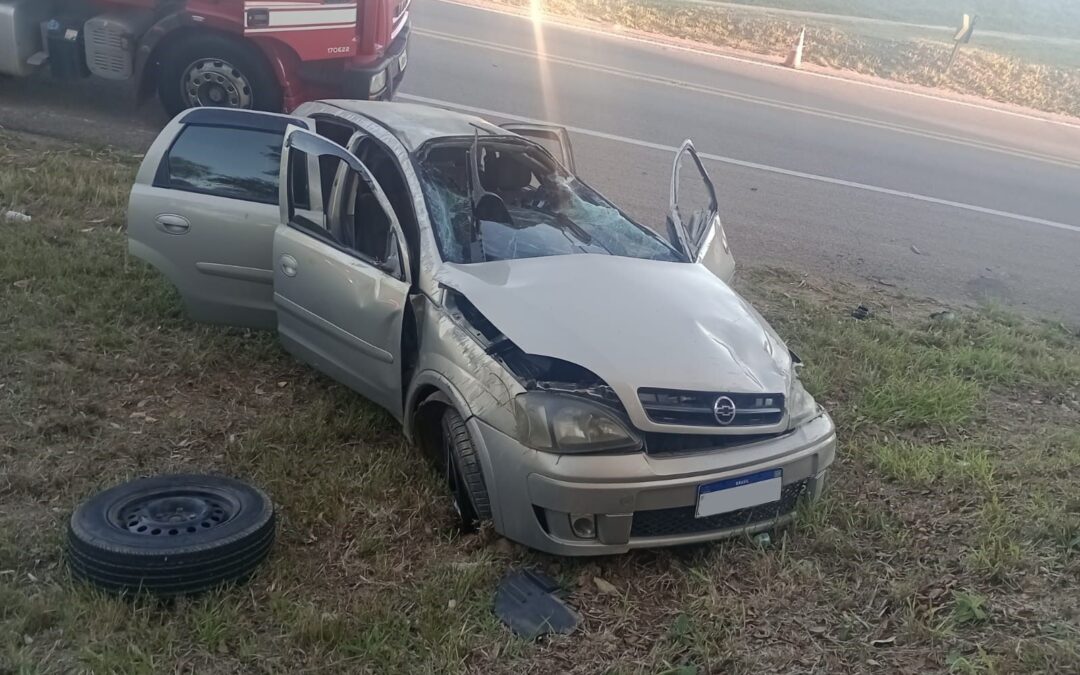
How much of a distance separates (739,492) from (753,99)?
440 inches

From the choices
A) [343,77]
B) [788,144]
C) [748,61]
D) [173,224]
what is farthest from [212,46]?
[748,61]

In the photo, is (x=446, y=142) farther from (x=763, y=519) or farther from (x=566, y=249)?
→ (x=763, y=519)

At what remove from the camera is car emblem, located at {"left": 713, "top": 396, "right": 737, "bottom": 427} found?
11.6 ft

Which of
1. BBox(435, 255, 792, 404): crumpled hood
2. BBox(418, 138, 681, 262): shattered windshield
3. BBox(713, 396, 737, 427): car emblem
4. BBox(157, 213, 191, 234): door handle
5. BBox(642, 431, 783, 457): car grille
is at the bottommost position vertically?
BBox(642, 431, 783, 457): car grille

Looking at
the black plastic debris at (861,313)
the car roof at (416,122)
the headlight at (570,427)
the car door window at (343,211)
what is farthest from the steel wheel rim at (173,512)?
the black plastic debris at (861,313)

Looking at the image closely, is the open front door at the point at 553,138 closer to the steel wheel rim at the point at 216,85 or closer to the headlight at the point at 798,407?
the headlight at the point at 798,407

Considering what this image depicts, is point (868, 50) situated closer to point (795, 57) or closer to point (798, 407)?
point (795, 57)

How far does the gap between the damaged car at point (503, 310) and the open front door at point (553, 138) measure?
14mm

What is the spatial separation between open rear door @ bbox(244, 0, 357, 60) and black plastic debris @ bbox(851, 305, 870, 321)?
4.64 meters

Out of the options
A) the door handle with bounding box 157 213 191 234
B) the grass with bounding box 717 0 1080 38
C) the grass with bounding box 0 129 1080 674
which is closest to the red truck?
the grass with bounding box 0 129 1080 674

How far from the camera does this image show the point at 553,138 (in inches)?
226

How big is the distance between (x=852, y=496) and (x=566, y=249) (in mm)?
1670

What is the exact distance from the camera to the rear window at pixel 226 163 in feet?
16.7

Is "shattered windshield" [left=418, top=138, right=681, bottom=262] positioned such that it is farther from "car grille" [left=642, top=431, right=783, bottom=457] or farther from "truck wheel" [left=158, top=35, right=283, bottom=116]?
"truck wheel" [left=158, top=35, right=283, bottom=116]
